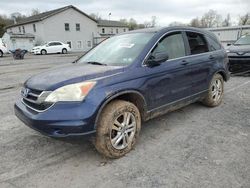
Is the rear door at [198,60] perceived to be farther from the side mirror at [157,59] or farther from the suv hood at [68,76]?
the suv hood at [68,76]

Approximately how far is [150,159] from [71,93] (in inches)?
56.0

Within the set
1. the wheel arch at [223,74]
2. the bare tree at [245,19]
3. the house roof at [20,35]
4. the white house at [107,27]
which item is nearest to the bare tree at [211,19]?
the bare tree at [245,19]

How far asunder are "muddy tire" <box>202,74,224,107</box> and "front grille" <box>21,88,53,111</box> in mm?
3595

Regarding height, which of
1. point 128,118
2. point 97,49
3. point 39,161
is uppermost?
point 97,49

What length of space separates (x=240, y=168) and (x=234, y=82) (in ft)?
19.4

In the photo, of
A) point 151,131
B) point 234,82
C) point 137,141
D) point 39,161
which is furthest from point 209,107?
point 39,161

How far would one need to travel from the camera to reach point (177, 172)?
314 centimetres

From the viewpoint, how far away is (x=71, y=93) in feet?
10.4

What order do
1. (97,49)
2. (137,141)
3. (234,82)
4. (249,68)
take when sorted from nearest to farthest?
(137,141)
(97,49)
(234,82)
(249,68)

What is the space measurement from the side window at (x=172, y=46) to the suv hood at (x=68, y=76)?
3.22 feet

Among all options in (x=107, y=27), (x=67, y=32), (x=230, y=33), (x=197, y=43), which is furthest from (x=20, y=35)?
(x=197, y=43)

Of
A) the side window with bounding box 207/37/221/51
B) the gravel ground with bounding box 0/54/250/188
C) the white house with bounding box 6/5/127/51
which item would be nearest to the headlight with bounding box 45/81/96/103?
the gravel ground with bounding box 0/54/250/188

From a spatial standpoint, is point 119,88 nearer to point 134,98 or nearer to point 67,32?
point 134,98

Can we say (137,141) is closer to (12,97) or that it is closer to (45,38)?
(12,97)
